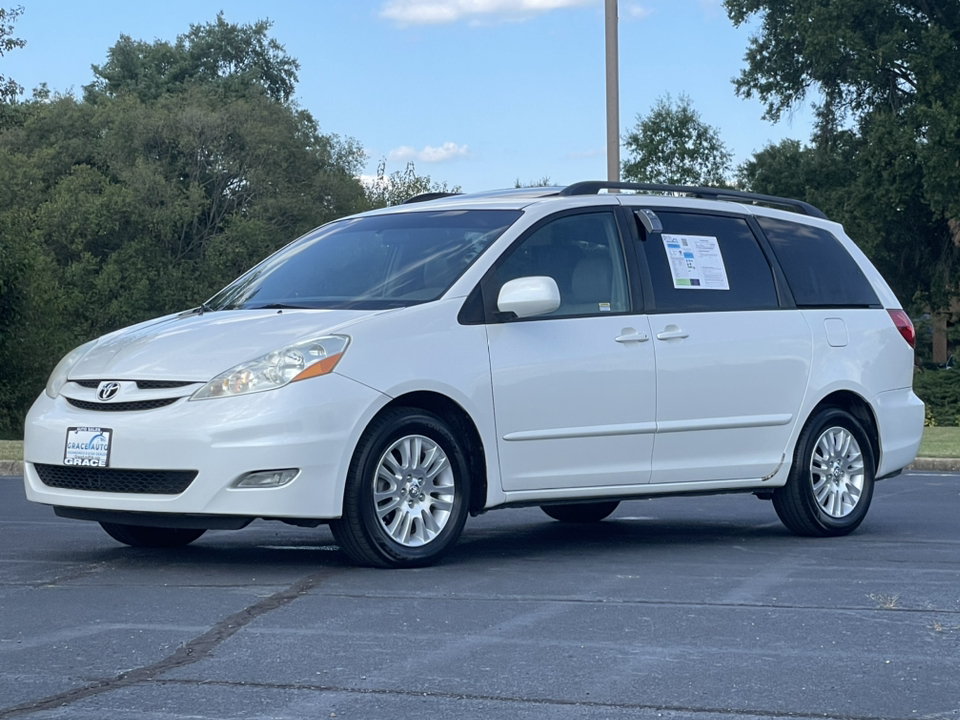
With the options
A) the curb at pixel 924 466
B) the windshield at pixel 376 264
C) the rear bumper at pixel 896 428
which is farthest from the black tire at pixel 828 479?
the curb at pixel 924 466

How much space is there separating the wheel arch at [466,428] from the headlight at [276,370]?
1.69ft

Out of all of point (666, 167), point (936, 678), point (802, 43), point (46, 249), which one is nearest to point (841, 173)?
point (802, 43)

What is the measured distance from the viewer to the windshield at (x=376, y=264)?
752cm

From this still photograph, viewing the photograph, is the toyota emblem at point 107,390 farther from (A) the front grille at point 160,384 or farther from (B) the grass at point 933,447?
(B) the grass at point 933,447

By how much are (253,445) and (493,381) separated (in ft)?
4.16

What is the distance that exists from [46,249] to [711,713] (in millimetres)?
60828

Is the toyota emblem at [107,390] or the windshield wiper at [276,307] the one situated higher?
the windshield wiper at [276,307]

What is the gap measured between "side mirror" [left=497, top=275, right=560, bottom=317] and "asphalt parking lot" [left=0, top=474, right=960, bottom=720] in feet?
3.97

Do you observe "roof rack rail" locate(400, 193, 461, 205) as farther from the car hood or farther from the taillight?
the taillight

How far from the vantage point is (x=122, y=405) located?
6.92 m

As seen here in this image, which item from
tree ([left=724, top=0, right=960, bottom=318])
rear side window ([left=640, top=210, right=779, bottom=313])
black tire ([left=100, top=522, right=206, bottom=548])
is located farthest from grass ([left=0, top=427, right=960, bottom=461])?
tree ([left=724, top=0, right=960, bottom=318])

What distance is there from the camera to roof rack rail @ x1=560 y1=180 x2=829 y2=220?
827cm

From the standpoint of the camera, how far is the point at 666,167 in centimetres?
5384

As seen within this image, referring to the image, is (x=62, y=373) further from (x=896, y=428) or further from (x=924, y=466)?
(x=924, y=466)
